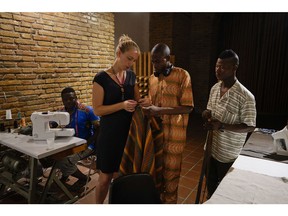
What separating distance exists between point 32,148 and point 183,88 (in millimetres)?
1690

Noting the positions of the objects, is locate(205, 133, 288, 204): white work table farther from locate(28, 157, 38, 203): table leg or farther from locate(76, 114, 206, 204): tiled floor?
locate(28, 157, 38, 203): table leg

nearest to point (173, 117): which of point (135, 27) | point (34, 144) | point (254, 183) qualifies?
point (254, 183)

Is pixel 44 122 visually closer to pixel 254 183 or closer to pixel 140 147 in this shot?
pixel 140 147

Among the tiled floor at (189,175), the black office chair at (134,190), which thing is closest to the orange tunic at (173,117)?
the black office chair at (134,190)

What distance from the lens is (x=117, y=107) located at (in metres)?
2.05

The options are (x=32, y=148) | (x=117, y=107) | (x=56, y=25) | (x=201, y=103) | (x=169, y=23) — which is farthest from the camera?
(x=201, y=103)

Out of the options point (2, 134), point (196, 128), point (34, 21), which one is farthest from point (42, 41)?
point (196, 128)

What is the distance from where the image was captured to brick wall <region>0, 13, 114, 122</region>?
3.53 metres

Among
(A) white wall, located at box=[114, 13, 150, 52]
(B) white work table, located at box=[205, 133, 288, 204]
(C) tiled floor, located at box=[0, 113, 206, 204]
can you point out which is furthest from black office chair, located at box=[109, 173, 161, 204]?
(A) white wall, located at box=[114, 13, 150, 52]

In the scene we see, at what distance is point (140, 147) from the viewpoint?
2010 millimetres

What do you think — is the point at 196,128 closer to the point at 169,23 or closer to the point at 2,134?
the point at 169,23

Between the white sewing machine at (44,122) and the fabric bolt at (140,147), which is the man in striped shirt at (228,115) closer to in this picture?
the fabric bolt at (140,147)

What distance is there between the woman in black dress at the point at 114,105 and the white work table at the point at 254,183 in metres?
0.97

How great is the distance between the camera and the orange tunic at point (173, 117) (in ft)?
7.17
